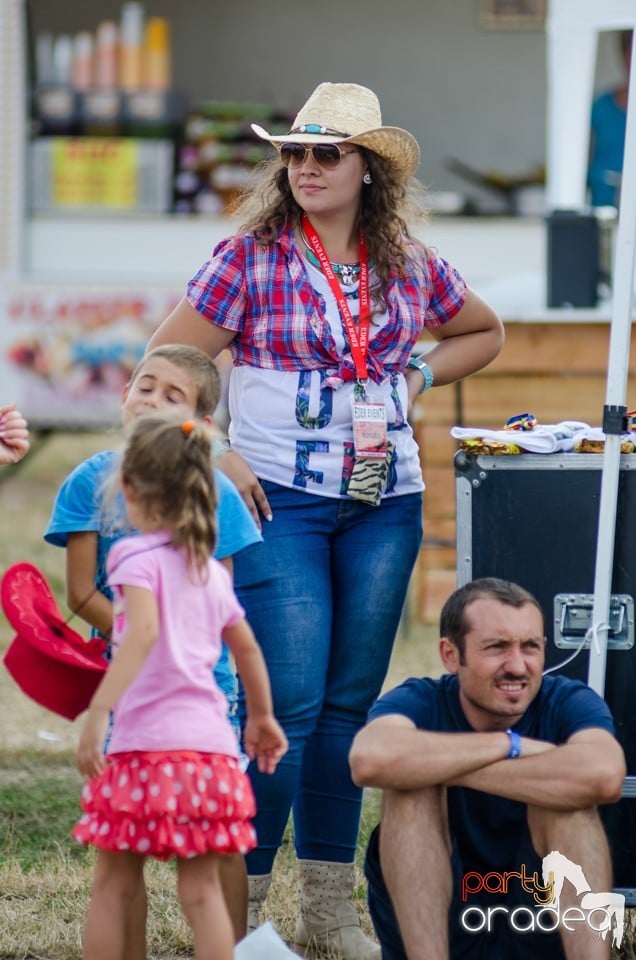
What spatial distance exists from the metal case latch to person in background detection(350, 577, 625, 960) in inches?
8.2

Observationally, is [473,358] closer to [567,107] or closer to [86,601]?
[86,601]

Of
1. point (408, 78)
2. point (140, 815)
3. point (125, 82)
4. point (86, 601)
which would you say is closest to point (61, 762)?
point (86, 601)

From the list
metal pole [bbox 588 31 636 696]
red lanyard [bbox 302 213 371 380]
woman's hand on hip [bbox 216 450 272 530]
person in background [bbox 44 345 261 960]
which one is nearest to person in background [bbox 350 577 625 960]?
metal pole [bbox 588 31 636 696]

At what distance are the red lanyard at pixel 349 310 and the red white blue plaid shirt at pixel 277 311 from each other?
0.02m

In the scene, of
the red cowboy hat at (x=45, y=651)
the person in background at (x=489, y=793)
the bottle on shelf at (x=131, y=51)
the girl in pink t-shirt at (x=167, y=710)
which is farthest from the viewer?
the bottle on shelf at (x=131, y=51)

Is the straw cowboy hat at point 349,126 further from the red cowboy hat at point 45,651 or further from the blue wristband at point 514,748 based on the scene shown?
the blue wristband at point 514,748

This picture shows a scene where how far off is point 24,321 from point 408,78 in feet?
12.1

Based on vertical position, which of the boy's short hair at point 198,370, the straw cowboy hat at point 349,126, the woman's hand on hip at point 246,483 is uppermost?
the straw cowboy hat at point 349,126

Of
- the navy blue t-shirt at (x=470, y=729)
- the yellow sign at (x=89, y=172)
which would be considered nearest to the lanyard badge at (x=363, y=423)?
the navy blue t-shirt at (x=470, y=729)

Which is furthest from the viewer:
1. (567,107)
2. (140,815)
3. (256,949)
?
(567,107)

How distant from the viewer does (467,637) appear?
2961 mm

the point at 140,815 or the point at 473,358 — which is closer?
the point at 140,815

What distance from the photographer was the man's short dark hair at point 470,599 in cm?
297

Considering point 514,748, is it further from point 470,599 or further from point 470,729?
point 470,599
